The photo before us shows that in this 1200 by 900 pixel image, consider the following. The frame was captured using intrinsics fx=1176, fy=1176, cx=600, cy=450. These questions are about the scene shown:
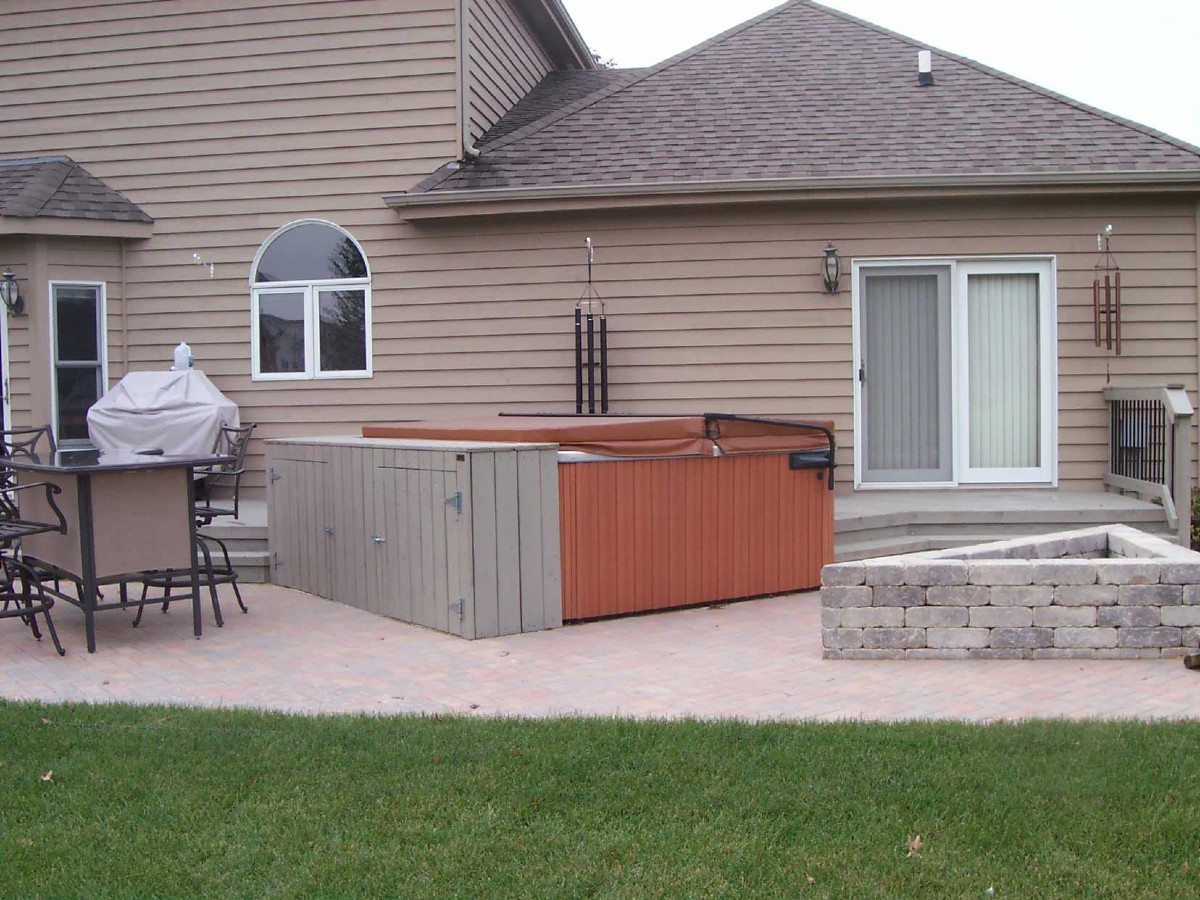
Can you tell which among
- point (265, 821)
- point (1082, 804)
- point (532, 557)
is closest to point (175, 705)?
point (265, 821)

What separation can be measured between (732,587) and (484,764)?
146 inches

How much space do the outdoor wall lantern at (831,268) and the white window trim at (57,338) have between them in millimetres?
6705

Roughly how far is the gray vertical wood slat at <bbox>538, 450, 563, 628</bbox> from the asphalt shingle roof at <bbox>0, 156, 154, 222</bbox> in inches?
243

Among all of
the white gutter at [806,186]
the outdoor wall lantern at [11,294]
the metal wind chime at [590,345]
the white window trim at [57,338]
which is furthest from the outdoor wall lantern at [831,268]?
the outdoor wall lantern at [11,294]

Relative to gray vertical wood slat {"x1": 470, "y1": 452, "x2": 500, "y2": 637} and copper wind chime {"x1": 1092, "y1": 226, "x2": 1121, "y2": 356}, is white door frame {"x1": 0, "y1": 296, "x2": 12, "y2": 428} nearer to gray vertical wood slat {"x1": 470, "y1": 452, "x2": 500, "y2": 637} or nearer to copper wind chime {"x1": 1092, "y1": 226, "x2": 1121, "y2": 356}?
gray vertical wood slat {"x1": 470, "y1": 452, "x2": 500, "y2": 637}

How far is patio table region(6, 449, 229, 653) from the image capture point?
21.2 feet

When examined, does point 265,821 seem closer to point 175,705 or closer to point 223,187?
point 175,705

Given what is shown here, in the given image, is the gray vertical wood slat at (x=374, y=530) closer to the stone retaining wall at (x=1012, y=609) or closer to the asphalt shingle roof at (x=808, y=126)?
the stone retaining wall at (x=1012, y=609)

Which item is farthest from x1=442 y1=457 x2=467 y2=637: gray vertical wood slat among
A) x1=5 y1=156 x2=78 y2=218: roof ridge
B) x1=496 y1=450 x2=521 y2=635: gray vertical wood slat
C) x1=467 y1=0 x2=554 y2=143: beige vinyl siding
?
x1=5 y1=156 x2=78 y2=218: roof ridge

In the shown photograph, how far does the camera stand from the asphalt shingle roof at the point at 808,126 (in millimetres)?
10039

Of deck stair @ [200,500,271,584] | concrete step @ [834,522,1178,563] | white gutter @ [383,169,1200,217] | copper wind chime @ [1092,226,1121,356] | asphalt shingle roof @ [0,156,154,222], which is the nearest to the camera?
concrete step @ [834,522,1178,563]

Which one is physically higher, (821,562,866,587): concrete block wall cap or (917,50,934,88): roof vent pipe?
(917,50,934,88): roof vent pipe

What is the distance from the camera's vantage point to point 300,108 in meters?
10.9

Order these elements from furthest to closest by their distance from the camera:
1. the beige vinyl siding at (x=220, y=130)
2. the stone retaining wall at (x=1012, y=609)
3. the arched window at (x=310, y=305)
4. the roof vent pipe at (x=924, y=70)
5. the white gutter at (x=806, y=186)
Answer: the roof vent pipe at (x=924, y=70) → the arched window at (x=310, y=305) → the beige vinyl siding at (x=220, y=130) → the white gutter at (x=806, y=186) → the stone retaining wall at (x=1012, y=609)
